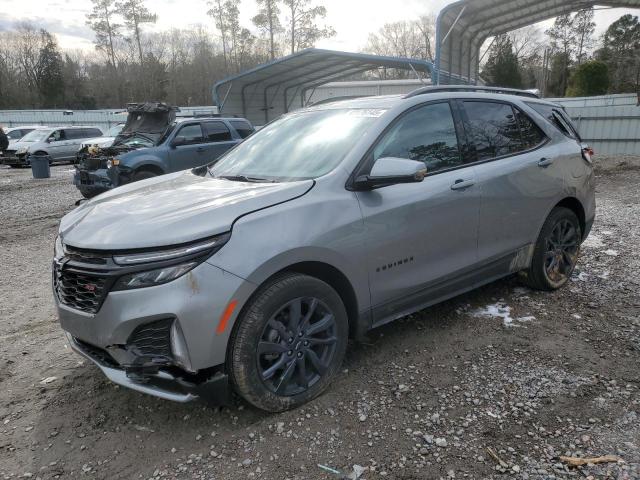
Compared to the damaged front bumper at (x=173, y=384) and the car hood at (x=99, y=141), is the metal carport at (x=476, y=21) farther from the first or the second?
the damaged front bumper at (x=173, y=384)

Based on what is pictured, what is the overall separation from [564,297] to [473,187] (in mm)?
1700

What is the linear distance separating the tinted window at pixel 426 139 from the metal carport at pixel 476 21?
1448 centimetres

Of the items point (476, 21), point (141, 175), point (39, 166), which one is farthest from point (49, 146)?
point (476, 21)

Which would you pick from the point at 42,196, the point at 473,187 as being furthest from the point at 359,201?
the point at 42,196

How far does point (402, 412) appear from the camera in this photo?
2.84m

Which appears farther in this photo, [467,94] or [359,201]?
[467,94]

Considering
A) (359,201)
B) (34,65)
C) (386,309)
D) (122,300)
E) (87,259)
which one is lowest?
(386,309)

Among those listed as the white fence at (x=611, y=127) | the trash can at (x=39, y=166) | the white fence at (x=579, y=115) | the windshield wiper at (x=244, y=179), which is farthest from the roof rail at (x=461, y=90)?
the trash can at (x=39, y=166)

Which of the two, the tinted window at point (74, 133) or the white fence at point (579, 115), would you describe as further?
the tinted window at point (74, 133)

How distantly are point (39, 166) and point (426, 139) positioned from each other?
16.1 m

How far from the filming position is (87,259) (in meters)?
2.52

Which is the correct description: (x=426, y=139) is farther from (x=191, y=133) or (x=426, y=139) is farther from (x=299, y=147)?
(x=191, y=133)

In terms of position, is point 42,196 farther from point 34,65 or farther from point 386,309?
point 34,65

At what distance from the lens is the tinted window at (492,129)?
3783mm
